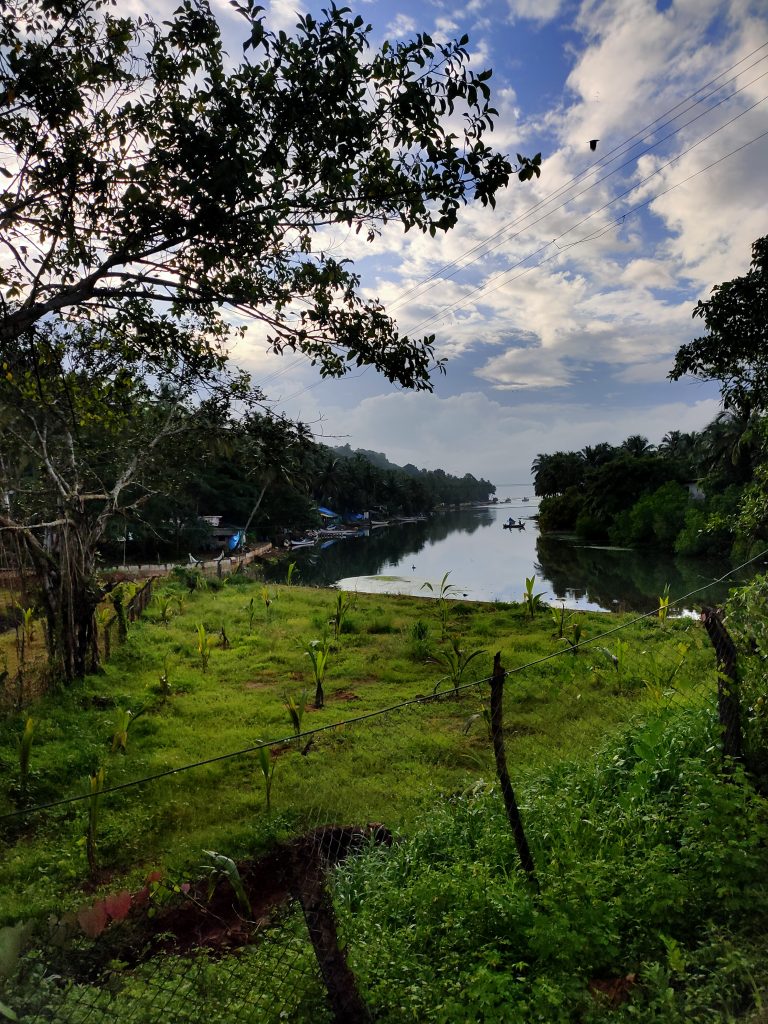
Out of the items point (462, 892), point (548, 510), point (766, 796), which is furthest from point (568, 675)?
point (548, 510)

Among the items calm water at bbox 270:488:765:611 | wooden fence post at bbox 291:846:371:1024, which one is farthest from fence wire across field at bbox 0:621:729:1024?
calm water at bbox 270:488:765:611

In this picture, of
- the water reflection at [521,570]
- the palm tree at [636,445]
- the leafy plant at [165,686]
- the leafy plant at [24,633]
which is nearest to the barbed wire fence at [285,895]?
the leafy plant at [165,686]

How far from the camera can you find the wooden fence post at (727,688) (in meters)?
3.53

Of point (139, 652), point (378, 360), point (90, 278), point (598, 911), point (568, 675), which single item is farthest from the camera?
point (139, 652)

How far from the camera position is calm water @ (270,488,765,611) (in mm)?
22312

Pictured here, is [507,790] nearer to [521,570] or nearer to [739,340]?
[739,340]

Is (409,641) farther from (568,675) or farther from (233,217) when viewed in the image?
(233,217)

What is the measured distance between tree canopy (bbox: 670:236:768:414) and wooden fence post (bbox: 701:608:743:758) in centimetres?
471

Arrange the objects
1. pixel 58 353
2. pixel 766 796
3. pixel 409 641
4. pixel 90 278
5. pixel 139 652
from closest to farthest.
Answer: pixel 766 796
pixel 90 278
pixel 58 353
pixel 139 652
pixel 409 641

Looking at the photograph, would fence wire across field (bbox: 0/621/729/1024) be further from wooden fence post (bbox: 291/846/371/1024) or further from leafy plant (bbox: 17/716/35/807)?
leafy plant (bbox: 17/716/35/807)

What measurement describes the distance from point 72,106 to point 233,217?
44.0 inches

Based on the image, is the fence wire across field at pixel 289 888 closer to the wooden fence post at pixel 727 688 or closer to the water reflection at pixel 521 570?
the wooden fence post at pixel 727 688

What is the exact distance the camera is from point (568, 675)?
7.46 m

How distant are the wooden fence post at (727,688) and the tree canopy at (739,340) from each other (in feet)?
15.5
